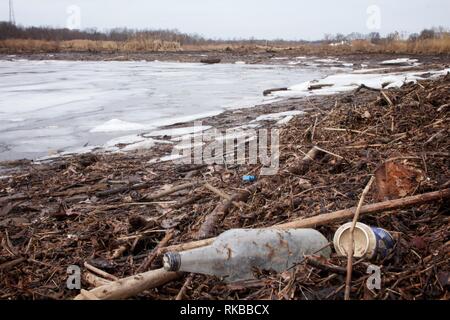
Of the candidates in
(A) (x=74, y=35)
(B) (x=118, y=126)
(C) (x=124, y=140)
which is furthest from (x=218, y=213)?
(A) (x=74, y=35)

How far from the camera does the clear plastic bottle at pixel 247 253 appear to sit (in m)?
2.13

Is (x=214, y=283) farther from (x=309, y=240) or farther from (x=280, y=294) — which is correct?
(x=309, y=240)

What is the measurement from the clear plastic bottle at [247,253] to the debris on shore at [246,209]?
0.23ft

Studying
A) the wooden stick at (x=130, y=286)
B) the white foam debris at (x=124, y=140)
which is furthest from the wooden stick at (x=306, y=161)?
the white foam debris at (x=124, y=140)

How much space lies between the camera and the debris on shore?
2150 millimetres

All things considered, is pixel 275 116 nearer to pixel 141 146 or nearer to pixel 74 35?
pixel 141 146

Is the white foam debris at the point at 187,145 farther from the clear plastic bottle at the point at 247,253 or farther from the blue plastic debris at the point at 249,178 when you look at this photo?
the clear plastic bottle at the point at 247,253

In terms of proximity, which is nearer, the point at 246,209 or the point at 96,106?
the point at 246,209

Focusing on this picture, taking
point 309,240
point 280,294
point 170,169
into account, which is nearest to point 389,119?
point 170,169

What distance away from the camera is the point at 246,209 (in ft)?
10.6

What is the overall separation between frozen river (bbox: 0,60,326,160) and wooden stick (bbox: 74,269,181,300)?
480 cm

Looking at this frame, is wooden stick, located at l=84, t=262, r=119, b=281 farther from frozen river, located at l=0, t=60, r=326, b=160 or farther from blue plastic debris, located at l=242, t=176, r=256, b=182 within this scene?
frozen river, located at l=0, t=60, r=326, b=160

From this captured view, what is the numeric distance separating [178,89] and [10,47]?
41031 millimetres

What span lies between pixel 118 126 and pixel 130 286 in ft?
21.1
